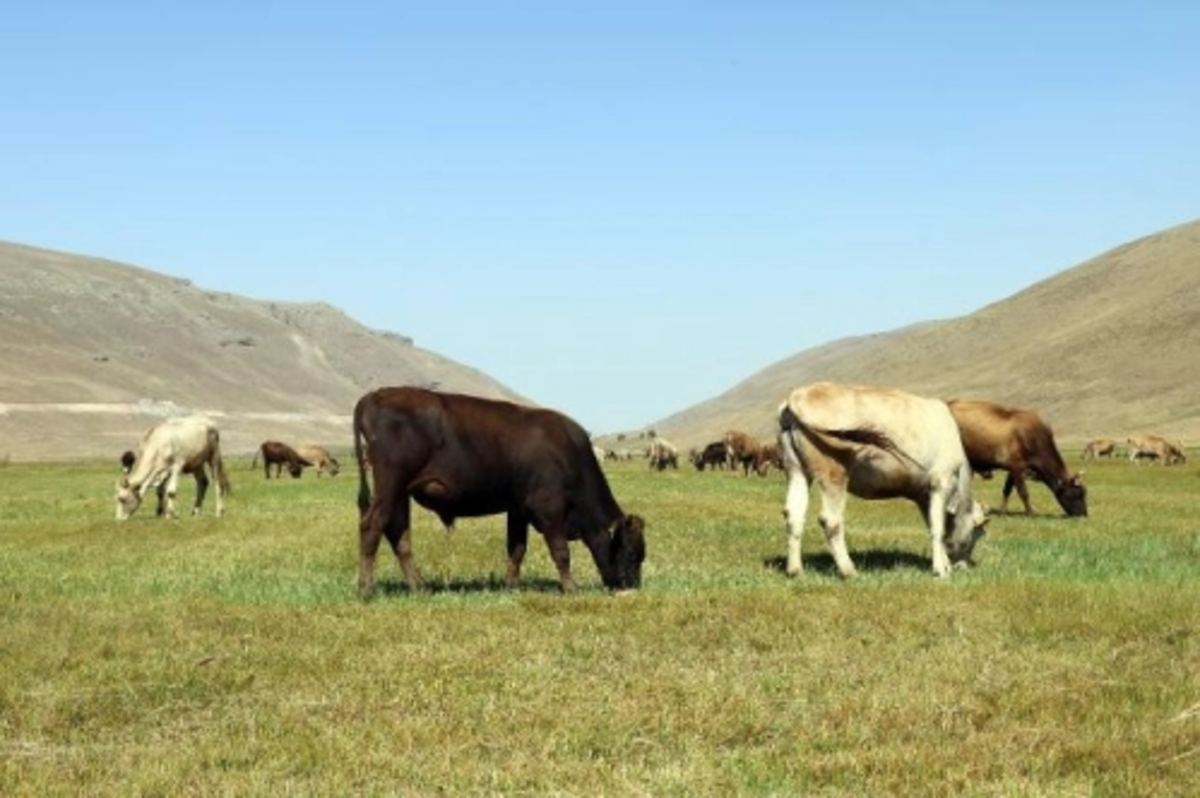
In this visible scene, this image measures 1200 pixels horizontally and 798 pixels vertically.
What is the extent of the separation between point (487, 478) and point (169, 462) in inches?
727

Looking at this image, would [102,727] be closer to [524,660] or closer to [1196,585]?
[524,660]

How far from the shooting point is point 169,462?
32.8 metres

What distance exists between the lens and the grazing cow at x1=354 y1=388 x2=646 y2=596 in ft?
53.5

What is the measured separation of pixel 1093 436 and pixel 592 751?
14180 centimetres

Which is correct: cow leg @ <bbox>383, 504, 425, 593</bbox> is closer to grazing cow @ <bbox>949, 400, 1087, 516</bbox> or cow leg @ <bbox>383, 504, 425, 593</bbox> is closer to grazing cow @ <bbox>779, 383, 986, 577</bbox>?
grazing cow @ <bbox>779, 383, 986, 577</bbox>

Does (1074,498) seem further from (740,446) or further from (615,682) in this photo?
(740,446)

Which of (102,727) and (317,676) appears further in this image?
(317,676)

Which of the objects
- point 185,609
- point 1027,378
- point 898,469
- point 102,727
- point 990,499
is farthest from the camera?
point 1027,378

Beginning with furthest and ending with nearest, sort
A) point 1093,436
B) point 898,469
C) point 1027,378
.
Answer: point 1027,378
point 1093,436
point 898,469

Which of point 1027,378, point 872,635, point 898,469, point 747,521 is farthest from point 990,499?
point 1027,378

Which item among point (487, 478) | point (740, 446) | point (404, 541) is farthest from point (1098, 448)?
point (404, 541)

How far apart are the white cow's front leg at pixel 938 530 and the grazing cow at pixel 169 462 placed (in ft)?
62.2

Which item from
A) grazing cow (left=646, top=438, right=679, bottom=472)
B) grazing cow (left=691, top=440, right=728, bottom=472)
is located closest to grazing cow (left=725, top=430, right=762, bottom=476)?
grazing cow (left=646, top=438, right=679, bottom=472)

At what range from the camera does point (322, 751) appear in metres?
8.77
